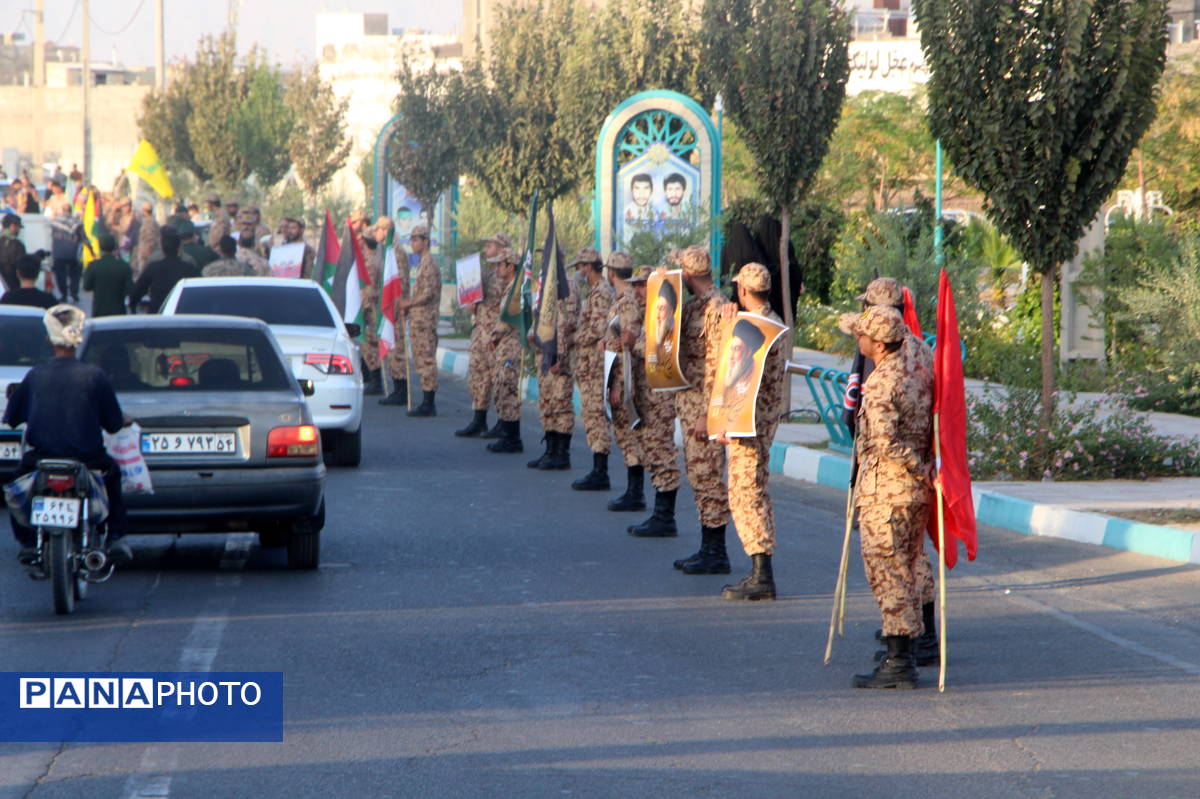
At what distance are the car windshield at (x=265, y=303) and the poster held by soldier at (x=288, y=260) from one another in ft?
16.3

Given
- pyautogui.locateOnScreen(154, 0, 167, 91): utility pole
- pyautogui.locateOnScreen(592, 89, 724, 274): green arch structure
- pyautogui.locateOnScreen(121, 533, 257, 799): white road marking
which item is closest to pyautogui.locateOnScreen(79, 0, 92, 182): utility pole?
pyautogui.locateOnScreen(154, 0, 167, 91): utility pole

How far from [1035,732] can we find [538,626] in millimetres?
2652

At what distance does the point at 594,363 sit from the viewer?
1324 cm

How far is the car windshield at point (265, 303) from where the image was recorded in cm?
1411

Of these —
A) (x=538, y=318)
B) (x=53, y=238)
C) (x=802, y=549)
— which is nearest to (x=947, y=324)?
(x=802, y=549)

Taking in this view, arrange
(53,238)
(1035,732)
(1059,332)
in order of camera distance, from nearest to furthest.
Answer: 1. (1035,732)
2. (1059,332)
3. (53,238)

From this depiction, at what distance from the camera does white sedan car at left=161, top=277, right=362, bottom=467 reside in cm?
1395

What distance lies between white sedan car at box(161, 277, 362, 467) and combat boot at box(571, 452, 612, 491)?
6.96 feet

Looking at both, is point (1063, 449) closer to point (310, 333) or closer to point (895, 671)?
point (310, 333)

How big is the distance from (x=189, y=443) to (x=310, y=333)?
16.5 ft

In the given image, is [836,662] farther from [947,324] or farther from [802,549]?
[802,549]

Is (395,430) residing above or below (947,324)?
below

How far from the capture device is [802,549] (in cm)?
1066

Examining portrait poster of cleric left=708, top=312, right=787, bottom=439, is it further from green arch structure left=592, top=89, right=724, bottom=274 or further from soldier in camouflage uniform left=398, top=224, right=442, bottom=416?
green arch structure left=592, top=89, right=724, bottom=274
